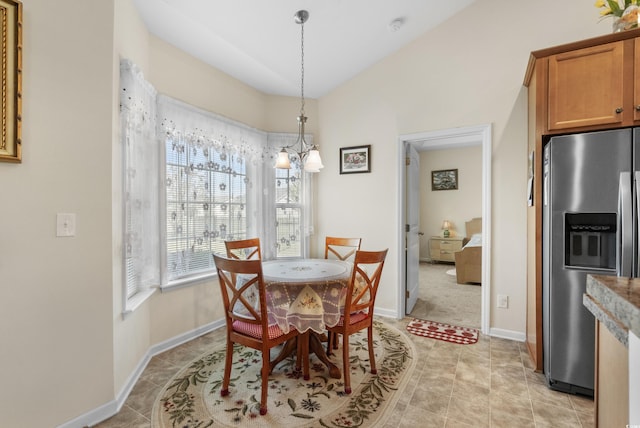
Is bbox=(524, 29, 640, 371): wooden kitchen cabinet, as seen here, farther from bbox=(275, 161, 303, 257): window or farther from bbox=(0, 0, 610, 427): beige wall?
bbox=(275, 161, 303, 257): window

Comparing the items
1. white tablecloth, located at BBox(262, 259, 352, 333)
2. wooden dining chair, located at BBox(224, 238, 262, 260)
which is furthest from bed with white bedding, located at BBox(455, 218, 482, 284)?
white tablecloth, located at BBox(262, 259, 352, 333)

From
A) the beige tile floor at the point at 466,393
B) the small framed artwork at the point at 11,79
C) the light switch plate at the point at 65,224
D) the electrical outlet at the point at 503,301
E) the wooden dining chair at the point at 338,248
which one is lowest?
the beige tile floor at the point at 466,393

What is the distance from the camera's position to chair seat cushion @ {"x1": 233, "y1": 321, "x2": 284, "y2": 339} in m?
1.86

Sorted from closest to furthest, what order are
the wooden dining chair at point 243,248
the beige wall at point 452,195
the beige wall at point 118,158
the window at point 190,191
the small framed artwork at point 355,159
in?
the beige wall at point 118,158 → the window at point 190,191 → the wooden dining chair at point 243,248 → the small framed artwork at point 355,159 → the beige wall at point 452,195

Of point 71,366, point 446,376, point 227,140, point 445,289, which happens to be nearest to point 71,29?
point 227,140

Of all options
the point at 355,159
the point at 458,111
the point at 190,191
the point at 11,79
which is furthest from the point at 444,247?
the point at 11,79

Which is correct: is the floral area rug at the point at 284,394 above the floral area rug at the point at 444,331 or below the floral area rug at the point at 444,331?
below

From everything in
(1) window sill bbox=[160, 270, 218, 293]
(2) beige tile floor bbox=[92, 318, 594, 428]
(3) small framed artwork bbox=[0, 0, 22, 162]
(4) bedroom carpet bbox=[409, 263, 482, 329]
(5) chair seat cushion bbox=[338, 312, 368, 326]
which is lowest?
(2) beige tile floor bbox=[92, 318, 594, 428]

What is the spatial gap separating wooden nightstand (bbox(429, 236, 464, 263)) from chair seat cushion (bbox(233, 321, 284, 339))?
215 inches

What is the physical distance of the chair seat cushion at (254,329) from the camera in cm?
186

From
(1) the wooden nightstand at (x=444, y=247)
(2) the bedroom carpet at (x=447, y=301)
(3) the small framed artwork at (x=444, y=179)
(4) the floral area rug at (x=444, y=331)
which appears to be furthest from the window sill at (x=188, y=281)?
(3) the small framed artwork at (x=444, y=179)

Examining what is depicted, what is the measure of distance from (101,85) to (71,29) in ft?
0.94

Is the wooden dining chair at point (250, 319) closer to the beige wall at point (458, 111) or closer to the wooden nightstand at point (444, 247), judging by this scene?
the beige wall at point (458, 111)

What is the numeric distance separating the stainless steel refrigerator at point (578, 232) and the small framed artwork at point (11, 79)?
3063 mm
